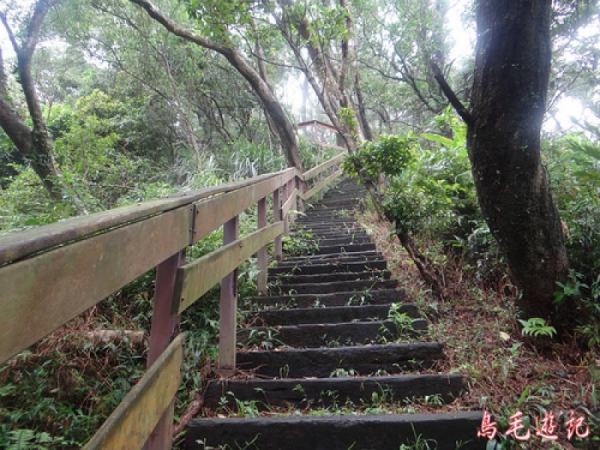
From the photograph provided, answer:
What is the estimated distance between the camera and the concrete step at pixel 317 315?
302 centimetres

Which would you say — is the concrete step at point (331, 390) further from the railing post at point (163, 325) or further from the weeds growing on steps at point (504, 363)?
the railing post at point (163, 325)

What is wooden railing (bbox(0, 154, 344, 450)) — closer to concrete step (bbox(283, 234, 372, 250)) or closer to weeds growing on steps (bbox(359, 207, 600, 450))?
weeds growing on steps (bbox(359, 207, 600, 450))

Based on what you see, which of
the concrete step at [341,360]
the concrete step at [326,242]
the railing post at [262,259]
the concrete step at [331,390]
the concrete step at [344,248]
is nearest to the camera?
the concrete step at [331,390]

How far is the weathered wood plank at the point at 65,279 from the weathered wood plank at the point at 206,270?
276mm

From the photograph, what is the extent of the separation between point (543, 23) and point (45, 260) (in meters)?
2.83

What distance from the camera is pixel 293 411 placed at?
6.91 feet

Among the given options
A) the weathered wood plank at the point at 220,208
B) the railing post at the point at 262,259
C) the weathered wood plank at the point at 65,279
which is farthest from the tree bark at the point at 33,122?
the weathered wood plank at the point at 65,279

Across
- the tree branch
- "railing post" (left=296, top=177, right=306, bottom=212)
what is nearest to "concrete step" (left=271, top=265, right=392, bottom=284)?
the tree branch

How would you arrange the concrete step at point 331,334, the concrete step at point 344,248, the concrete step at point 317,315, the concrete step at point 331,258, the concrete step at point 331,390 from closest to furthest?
1. the concrete step at point 331,390
2. the concrete step at point 331,334
3. the concrete step at point 317,315
4. the concrete step at point 331,258
5. the concrete step at point 344,248

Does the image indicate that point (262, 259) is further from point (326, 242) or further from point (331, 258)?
point (326, 242)

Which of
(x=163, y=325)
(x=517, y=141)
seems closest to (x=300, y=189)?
(x=517, y=141)

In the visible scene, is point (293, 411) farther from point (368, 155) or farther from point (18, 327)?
point (368, 155)

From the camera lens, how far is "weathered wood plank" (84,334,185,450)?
1033mm

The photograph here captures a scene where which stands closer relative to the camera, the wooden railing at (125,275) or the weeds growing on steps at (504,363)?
the wooden railing at (125,275)
